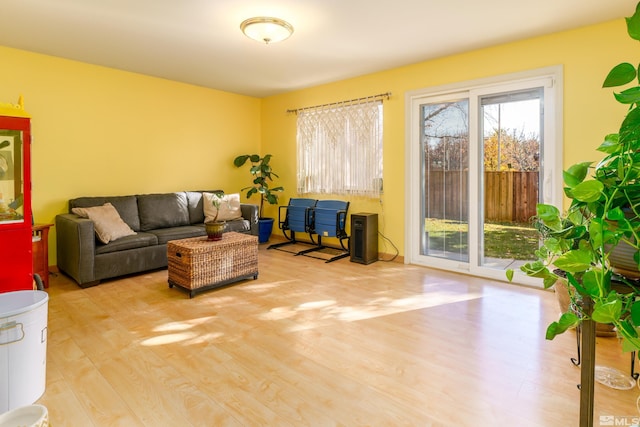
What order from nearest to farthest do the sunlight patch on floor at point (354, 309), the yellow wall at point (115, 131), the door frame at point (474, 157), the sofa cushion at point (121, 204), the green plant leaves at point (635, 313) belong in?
the green plant leaves at point (635, 313) → the sunlight patch on floor at point (354, 309) → the door frame at point (474, 157) → the yellow wall at point (115, 131) → the sofa cushion at point (121, 204)

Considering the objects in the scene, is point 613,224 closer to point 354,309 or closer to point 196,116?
point 354,309

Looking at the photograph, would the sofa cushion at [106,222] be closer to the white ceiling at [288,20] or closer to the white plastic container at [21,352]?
the white ceiling at [288,20]

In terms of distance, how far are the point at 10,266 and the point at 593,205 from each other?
2818 millimetres

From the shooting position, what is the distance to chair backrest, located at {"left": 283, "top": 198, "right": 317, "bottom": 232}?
→ 535cm

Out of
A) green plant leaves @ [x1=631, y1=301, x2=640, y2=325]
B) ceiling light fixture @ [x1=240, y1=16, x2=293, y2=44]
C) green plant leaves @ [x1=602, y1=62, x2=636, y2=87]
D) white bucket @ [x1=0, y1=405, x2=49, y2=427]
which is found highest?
ceiling light fixture @ [x1=240, y1=16, x2=293, y2=44]

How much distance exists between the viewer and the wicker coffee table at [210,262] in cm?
335

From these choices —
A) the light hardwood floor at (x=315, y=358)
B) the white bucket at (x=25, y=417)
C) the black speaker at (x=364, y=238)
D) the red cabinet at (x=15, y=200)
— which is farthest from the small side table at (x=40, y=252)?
the black speaker at (x=364, y=238)

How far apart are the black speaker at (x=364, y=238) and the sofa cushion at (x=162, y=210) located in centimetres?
239

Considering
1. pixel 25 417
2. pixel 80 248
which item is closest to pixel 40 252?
pixel 80 248

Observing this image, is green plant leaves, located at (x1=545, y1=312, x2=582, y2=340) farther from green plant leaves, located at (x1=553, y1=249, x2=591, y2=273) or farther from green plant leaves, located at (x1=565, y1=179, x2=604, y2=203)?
green plant leaves, located at (x1=565, y1=179, x2=604, y2=203)

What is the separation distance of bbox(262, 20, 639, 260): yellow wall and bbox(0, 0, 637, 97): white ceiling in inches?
5.2

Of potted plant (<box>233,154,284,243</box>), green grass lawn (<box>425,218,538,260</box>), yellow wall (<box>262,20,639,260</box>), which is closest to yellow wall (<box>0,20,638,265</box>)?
yellow wall (<box>262,20,639,260</box>)

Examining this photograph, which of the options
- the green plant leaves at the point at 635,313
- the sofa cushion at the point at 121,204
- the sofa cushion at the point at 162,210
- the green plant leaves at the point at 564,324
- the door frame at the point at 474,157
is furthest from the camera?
the sofa cushion at the point at 162,210

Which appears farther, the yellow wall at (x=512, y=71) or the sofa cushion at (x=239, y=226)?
the sofa cushion at (x=239, y=226)
